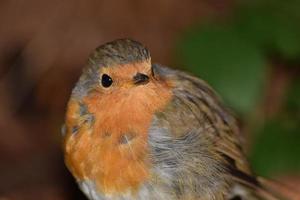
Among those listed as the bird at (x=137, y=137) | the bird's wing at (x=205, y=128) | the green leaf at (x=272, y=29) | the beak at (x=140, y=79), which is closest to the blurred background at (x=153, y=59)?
the green leaf at (x=272, y=29)

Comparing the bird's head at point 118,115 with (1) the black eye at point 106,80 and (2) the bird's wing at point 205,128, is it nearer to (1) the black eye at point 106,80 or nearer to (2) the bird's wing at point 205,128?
(1) the black eye at point 106,80

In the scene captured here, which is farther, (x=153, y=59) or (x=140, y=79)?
(x=153, y=59)

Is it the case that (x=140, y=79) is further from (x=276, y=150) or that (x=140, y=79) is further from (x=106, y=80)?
(x=276, y=150)

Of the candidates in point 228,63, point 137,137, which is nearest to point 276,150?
point 228,63

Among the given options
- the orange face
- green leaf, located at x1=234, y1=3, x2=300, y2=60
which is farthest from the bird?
green leaf, located at x1=234, y1=3, x2=300, y2=60

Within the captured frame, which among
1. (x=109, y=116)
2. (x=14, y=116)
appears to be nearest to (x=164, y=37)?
(x=14, y=116)

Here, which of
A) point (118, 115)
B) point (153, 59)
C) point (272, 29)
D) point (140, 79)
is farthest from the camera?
point (153, 59)
